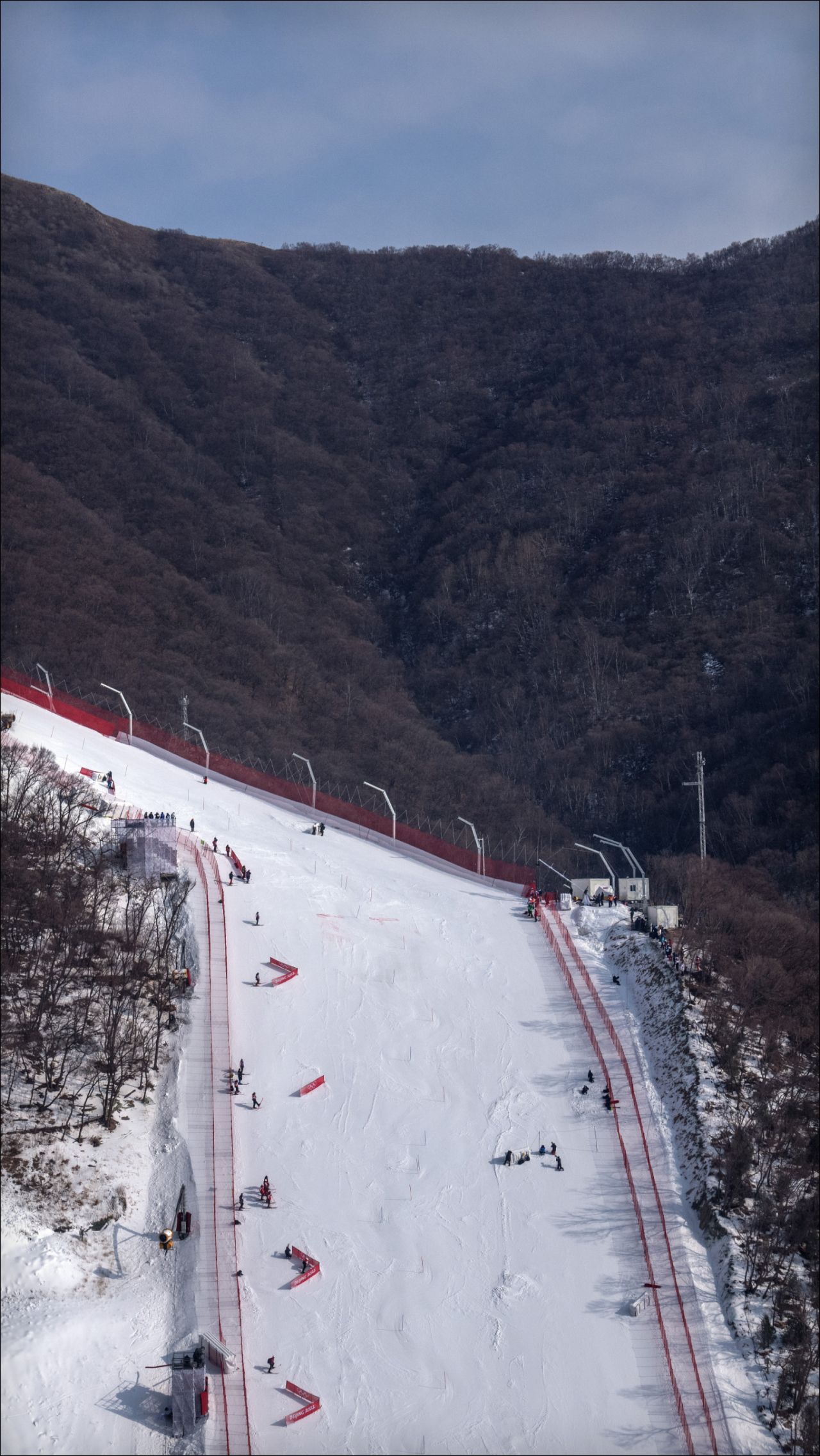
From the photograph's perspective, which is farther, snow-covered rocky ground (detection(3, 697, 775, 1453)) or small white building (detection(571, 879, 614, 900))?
small white building (detection(571, 879, 614, 900))

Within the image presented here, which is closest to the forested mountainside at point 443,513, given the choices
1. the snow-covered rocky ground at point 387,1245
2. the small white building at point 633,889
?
the small white building at point 633,889

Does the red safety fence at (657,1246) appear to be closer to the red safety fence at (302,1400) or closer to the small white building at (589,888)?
the small white building at (589,888)

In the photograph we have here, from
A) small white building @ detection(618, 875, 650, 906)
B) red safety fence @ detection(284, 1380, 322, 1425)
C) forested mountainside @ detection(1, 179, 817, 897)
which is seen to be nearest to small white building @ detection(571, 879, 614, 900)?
small white building @ detection(618, 875, 650, 906)

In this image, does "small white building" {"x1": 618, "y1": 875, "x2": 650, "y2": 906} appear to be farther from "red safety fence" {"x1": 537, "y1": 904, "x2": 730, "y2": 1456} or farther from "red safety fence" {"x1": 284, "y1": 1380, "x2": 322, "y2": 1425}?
"red safety fence" {"x1": 284, "y1": 1380, "x2": 322, "y2": 1425}

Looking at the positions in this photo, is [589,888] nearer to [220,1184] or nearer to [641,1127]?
[641,1127]

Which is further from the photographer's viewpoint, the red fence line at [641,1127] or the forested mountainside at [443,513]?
the forested mountainside at [443,513]
